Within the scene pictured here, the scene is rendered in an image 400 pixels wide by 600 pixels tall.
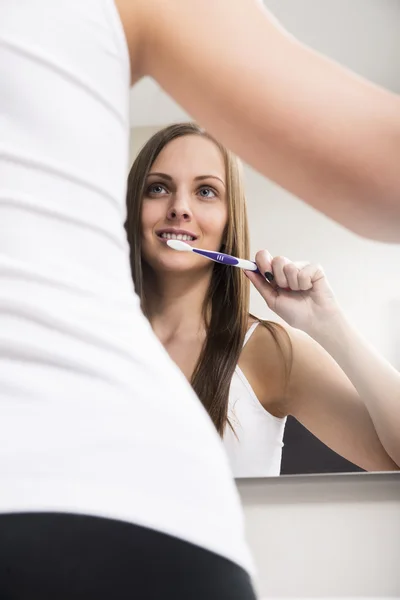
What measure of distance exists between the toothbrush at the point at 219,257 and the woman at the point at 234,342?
0.02 m

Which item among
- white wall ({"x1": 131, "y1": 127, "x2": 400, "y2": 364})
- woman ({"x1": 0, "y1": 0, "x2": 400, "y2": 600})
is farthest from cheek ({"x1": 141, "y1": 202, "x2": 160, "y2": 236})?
woman ({"x1": 0, "y1": 0, "x2": 400, "y2": 600})

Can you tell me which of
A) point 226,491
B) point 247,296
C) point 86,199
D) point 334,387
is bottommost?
point 226,491

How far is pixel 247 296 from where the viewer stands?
1.12 metres

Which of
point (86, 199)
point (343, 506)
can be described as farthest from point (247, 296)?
point (86, 199)

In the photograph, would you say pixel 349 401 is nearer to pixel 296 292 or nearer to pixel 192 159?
pixel 296 292

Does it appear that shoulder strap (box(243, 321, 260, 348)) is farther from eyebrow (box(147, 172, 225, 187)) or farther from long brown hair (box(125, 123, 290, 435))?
eyebrow (box(147, 172, 225, 187))

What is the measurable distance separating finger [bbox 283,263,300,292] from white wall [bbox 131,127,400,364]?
189 mm

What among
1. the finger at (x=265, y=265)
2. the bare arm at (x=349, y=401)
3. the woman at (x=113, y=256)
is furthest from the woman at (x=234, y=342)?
the woman at (x=113, y=256)

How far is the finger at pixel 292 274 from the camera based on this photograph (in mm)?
951

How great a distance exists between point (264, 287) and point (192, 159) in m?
0.30

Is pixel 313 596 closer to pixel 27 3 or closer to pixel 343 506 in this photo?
pixel 343 506

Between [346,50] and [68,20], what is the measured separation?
3.42ft

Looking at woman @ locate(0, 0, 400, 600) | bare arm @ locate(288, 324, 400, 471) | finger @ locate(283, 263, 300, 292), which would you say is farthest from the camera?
bare arm @ locate(288, 324, 400, 471)

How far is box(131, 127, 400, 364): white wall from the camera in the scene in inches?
45.9
